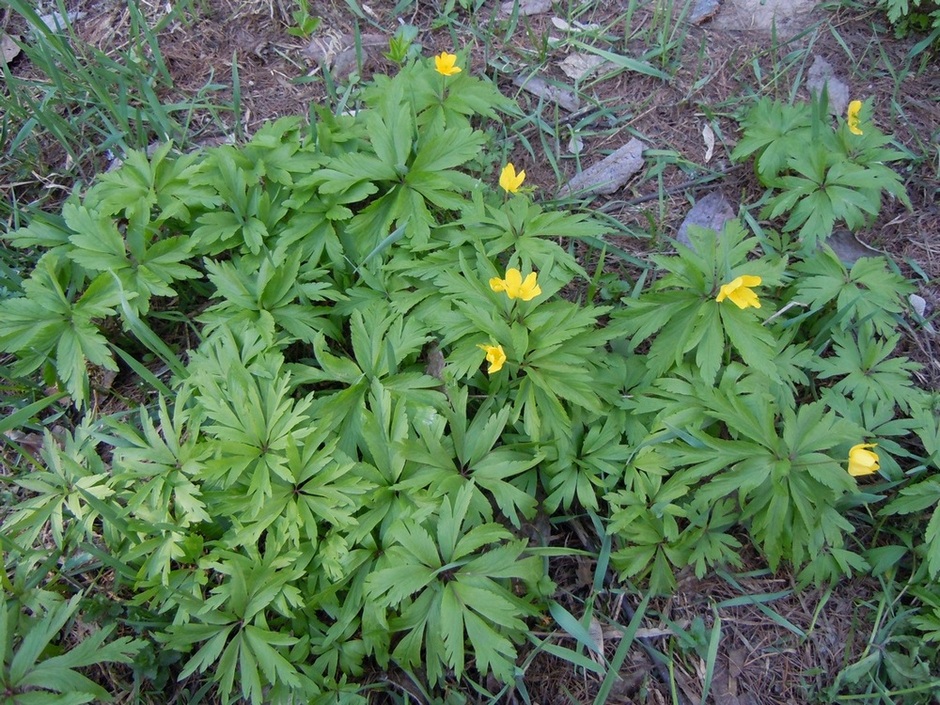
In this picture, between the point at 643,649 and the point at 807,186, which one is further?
the point at 807,186

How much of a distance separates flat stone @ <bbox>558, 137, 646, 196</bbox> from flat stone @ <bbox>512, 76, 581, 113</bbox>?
352mm

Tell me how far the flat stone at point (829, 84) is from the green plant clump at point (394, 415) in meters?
0.72

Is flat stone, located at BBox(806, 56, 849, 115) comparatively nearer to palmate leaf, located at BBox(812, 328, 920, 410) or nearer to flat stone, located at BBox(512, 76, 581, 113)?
flat stone, located at BBox(512, 76, 581, 113)

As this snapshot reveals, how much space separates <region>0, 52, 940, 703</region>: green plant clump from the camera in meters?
2.03

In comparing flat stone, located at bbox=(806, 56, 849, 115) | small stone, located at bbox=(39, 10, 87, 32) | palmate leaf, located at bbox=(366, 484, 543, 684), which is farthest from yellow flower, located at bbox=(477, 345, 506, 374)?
small stone, located at bbox=(39, 10, 87, 32)

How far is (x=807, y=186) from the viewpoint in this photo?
2.66 meters

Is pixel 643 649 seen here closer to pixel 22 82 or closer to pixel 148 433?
pixel 148 433

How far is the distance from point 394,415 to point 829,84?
269 centimetres

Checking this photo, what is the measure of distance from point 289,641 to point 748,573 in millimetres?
1560

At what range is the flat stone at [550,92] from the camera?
3.21m

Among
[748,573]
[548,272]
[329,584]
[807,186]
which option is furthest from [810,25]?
[329,584]

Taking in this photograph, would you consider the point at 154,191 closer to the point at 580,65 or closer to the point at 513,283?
the point at 513,283

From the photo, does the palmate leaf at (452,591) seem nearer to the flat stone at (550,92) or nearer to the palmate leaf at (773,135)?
the palmate leaf at (773,135)

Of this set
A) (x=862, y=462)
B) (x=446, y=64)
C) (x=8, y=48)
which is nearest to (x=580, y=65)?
(x=446, y=64)
